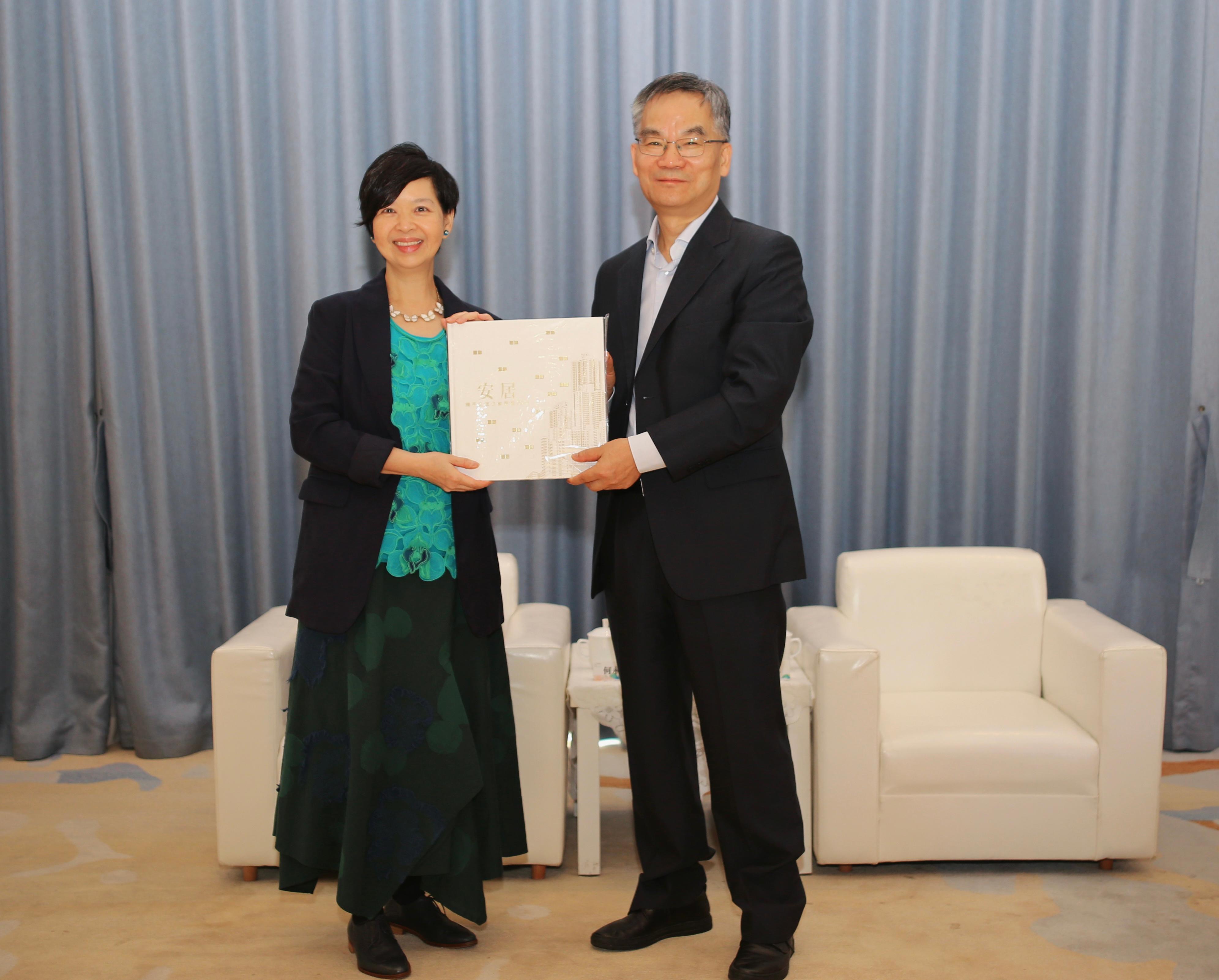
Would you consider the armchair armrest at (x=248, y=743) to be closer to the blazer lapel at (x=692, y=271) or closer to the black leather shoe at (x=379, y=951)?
the black leather shoe at (x=379, y=951)

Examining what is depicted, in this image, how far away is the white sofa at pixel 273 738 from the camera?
8.39ft

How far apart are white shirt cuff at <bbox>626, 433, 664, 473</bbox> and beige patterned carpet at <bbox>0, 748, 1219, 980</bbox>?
1070 millimetres

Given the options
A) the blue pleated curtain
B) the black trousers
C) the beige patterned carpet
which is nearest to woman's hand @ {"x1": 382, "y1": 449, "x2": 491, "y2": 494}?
the black trousers

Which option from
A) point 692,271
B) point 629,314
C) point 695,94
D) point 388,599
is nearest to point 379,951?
point 388,599

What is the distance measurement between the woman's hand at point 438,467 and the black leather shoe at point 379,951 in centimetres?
93

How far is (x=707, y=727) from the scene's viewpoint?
2.16 m

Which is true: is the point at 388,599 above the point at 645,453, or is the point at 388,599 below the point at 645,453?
below

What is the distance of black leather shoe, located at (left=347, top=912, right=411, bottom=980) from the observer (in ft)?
7.12

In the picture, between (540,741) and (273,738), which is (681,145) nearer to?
(540,741)

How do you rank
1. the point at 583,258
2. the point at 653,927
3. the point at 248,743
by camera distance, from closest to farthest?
1. the point at 653,927
2. the point at 248,743
3. the point at 583,258

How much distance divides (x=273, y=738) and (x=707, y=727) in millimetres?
1114

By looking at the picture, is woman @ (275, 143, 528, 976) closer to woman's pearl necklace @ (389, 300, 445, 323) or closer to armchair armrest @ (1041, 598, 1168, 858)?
woman's pearl necklace @ (389, 300, 445, 323)

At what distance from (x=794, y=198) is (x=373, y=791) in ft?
7.56

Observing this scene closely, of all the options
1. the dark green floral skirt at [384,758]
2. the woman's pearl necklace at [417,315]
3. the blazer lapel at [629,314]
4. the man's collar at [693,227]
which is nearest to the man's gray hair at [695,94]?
the man's collar at [693,227]
